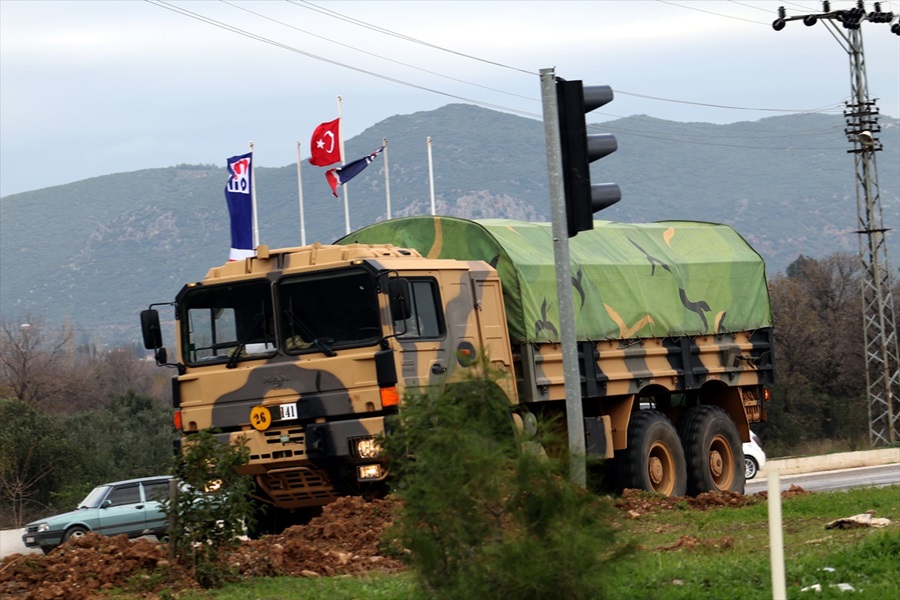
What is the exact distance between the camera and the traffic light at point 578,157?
9383mm

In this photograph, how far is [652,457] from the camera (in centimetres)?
1806

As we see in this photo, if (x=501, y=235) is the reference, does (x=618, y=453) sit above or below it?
below

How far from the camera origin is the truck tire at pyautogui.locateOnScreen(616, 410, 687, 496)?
57.0 feet

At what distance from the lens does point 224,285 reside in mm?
14922

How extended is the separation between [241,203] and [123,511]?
253 inches

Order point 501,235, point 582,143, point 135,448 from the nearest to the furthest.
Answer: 1. point 582,143
2. point 501,235
3. point 135,448

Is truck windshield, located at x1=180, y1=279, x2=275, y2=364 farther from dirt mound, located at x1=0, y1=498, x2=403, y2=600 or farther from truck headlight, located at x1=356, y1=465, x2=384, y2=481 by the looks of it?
dirt mound, located at x1=0, y1=498, x2=403, y2=600

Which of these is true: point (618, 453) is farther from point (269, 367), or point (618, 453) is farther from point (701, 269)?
point (269, 367)

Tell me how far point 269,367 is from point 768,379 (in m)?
8.82

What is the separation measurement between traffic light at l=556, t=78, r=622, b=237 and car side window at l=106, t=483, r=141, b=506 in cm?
1596

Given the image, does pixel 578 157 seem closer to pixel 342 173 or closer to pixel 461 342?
pixel 461 342

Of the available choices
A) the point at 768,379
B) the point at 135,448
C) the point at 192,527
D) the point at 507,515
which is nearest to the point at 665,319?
the point at 768,379

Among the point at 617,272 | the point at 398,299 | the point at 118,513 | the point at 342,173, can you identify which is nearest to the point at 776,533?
the point at 398,299

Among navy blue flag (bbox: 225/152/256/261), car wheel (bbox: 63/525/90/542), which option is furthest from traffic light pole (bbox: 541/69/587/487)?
navy blue flag (bbox: 225/152/256/261)
